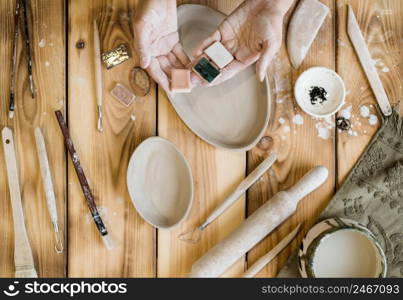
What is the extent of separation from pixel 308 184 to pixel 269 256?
0.21 metres

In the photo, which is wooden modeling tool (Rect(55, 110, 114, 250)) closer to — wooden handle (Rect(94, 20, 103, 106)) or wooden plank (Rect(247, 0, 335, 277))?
wooden handle (Rect(94, 20, 103, 106))

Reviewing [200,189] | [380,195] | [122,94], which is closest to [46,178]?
[122,94]

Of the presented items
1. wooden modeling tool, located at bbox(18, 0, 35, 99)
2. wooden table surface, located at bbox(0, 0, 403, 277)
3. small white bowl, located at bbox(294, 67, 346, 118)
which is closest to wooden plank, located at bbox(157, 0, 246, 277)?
wooden table surface, located at bbox(0, 0, 403, 277)

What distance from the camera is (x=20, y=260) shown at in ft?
4.15

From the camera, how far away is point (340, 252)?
123cm

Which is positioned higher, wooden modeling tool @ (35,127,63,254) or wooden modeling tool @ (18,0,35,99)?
wooden modeling tool @ (18,0,35,99)

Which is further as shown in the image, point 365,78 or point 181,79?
point 365,78

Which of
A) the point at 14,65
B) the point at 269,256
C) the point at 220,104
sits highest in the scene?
the point at 14,65

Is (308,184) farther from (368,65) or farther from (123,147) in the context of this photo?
(123,147)

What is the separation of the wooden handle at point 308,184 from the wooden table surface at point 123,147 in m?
0.05

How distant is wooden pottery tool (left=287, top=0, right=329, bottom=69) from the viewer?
4.24 feet

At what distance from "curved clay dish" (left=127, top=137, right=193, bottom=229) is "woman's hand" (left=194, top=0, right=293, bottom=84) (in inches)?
9.1

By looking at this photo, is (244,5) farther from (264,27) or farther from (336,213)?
(336,213)

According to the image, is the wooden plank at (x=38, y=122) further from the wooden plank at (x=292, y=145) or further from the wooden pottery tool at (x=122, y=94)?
the wooden plank at (x=292, y=145)
